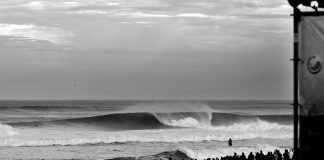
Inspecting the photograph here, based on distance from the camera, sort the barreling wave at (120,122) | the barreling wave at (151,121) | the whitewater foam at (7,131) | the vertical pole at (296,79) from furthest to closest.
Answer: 1. the barreling wave at (151,121)
2. the barreling wave at (120,122)
3. the whitewater foam at (7,131)
4. the vertical pole at (296,79)

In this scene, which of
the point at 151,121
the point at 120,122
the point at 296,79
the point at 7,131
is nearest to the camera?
the point at 296,79


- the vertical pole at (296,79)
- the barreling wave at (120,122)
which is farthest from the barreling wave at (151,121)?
the vertical pole at (296,79)

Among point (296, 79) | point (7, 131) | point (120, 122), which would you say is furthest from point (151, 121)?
point (296, 79)

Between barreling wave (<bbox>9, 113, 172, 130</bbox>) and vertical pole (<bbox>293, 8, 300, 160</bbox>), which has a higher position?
vertical pole (<bbox>293, 8, 300, 160</bbox>)

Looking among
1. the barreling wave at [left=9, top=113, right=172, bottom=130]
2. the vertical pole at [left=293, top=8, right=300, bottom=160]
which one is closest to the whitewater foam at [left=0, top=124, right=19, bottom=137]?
the barreling wave at [left=9, top=113, right=172, bottom=130]

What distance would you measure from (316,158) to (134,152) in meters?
26.0

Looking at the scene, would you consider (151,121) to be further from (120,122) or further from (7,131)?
(7,131)

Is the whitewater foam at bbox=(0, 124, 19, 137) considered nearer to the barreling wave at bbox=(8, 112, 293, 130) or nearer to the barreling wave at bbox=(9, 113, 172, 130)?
the barreling wave at bbox=(8, 112, 293, 130)

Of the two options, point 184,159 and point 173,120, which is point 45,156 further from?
point 173,120

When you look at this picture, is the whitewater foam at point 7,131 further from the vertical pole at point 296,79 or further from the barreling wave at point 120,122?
the vertical pole at point 296,79

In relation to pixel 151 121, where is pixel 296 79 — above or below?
above

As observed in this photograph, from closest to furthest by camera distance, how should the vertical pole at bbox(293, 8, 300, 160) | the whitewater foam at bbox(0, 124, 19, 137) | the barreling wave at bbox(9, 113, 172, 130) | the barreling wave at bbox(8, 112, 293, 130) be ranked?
the vertical pole at bbox(293, 8, 300, 160)
the whitewater foam at bbox(0, 124, 19, 137)
the barreling wave at bbox(9, 113, 172, 130)
the barreling wave at bbox(8, 112, 293, 130)

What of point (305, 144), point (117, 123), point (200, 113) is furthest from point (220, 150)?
point (200, 113)

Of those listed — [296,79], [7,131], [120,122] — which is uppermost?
[296,79]
